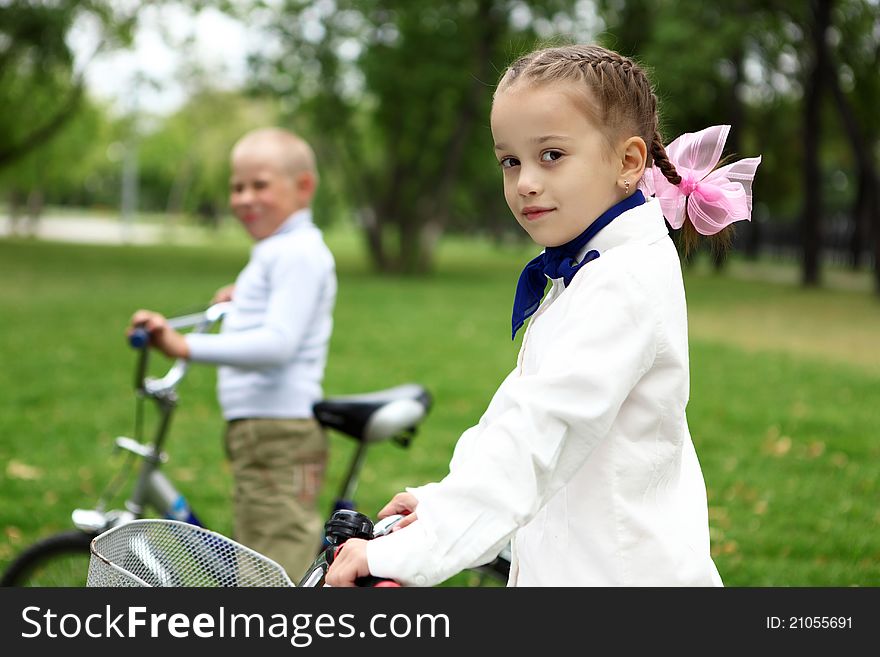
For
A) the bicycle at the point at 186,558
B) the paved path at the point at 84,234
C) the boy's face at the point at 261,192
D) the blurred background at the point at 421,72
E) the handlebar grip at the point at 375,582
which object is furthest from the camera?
the paved path at the point at 84,234

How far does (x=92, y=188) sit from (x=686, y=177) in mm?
100062

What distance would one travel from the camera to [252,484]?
352 cm

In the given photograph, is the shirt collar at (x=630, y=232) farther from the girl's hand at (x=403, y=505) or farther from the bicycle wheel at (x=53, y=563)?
the bicycle wheel at (x=53, y=563)

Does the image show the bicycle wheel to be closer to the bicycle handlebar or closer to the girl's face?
the bicycle handlebar

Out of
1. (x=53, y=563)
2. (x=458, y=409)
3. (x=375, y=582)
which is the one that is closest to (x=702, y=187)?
(x=375, y=582)

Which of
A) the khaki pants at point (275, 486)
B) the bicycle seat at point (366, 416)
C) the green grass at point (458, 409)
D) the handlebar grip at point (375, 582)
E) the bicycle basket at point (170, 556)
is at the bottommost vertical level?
the green grass at point (458, 409)

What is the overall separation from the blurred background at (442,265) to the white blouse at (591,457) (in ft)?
1.90

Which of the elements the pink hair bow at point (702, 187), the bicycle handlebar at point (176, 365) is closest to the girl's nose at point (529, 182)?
the pink hair bow at point (702, 187)

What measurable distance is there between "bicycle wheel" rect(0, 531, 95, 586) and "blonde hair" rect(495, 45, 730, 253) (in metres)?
2.35

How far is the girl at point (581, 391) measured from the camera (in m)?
1.43

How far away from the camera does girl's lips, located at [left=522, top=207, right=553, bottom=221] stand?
1.65 meters

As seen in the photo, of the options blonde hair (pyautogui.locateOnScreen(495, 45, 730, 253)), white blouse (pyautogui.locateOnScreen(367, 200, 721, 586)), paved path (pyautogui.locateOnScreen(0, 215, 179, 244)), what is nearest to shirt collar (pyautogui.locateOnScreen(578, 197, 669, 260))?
white blouse (pyautogui.locateOnScreen(367, 200, 721, 586))

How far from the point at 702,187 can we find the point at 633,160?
237mm

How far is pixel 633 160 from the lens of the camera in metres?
1.70
